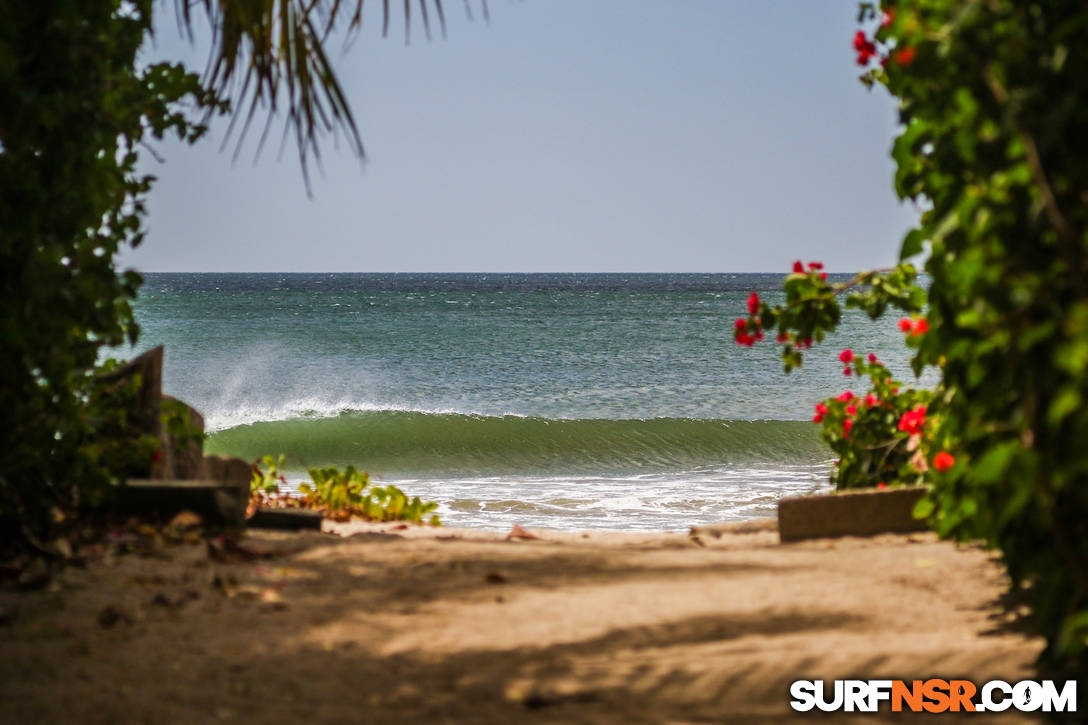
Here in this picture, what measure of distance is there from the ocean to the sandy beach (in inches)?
156

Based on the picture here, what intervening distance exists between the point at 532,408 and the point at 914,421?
1197 centimetres

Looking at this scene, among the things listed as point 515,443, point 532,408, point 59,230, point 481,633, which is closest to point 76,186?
point 59,230

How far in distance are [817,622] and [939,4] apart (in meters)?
A: 1.70

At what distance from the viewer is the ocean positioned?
9.38 m

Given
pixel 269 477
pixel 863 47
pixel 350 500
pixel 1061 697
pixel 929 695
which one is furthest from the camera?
pixel 269 477

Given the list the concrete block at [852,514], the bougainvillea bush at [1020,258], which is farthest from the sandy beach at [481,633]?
the concrete block at [852,514]

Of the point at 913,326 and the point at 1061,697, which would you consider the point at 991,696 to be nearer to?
the point at 1061,697

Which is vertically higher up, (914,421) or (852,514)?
(914,421)

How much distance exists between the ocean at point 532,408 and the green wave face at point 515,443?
0.04 metres

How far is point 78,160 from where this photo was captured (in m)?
3.40

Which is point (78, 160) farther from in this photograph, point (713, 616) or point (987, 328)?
point (987, 328)

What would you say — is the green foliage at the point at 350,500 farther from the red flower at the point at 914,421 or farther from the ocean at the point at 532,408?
the red flower at the point at 914,421

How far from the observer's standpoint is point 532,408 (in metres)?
16.7

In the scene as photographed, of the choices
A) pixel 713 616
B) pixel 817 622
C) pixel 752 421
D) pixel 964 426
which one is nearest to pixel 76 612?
pixel 713 616
